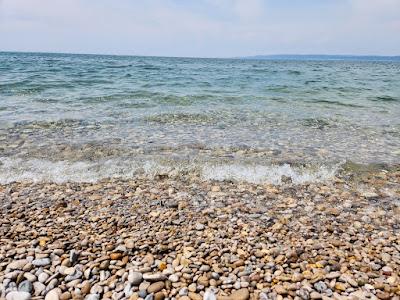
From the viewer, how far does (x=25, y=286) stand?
3551 millimetres

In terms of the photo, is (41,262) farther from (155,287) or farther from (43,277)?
(155,287)

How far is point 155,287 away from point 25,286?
4.40 feet

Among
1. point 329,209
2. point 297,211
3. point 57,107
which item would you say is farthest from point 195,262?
point 57,107

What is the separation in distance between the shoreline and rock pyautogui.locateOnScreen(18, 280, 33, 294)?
0.04 feet

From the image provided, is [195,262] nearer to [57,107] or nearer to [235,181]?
[235,181]

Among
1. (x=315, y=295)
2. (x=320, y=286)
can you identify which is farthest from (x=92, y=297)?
(x=320, y=286)

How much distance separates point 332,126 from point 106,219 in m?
8.96

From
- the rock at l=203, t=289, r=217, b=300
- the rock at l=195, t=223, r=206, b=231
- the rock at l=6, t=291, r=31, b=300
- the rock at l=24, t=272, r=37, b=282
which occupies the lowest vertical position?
the rock at l=203, t=289, r=217, b=300

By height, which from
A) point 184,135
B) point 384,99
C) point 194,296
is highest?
point 384,99

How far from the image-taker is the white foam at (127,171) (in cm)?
676

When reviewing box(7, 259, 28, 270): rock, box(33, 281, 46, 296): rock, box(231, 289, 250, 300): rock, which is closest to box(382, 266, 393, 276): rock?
box(231, 289, 250, 300): rock

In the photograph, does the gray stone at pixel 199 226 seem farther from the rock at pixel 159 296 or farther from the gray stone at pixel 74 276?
the gray stone at pixel 74 276

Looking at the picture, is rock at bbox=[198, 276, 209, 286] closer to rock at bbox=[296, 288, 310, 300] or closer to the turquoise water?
rock at bbox=[296, 288, 310, 300]

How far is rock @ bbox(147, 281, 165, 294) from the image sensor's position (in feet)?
11.6
